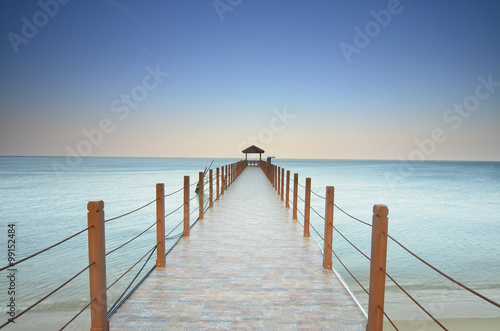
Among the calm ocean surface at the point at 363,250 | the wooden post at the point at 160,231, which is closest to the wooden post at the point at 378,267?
the wooden post at the point at 160,231

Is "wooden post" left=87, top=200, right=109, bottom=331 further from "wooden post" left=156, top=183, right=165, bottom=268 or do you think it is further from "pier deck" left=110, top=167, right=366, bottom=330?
"wooden post" left=156, top=183, right=165, bottom=268

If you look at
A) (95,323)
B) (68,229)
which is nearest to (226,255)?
(95,323)

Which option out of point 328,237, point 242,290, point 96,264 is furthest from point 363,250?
point 96,264

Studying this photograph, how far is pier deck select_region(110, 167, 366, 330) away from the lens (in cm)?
197

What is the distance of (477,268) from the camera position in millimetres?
6160

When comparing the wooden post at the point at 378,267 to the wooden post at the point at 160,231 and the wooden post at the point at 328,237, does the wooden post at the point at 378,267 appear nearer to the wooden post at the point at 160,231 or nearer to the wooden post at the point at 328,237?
the wooden post at the point at 328,237

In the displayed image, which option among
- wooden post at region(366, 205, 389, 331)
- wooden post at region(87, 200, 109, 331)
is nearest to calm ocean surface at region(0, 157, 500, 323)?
wooden post at region(366, 205, 389, 331)

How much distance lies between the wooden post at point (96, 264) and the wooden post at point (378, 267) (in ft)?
5.76

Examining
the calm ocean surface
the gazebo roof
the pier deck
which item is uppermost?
the gazebo roof

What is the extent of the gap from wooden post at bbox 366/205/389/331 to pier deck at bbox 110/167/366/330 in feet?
0.66

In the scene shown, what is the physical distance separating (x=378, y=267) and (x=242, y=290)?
4.05 ft

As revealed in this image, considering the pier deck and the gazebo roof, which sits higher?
the gazebo roof

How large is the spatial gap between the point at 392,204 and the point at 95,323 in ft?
51.3

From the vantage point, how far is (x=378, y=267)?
1761mm
